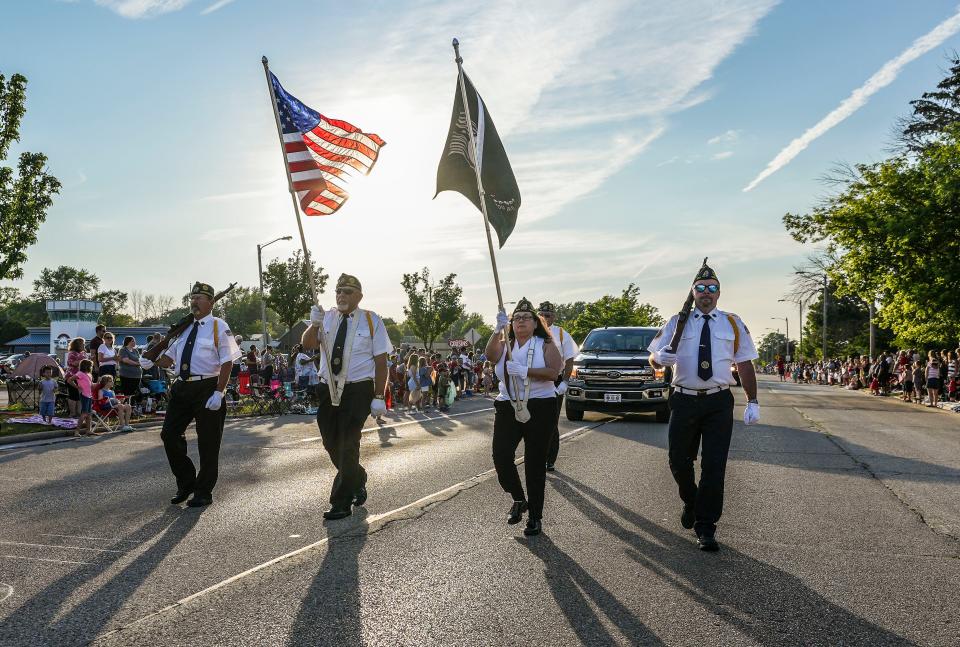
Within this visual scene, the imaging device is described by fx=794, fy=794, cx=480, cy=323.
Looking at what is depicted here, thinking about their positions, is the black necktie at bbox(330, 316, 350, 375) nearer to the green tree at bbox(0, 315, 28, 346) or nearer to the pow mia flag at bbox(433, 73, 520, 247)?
the pow mia flag at bbox(433, 73, 520, 247)

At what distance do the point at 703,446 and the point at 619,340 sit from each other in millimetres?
11439

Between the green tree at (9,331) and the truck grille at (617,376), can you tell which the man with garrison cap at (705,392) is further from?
the green tree at (9,331)

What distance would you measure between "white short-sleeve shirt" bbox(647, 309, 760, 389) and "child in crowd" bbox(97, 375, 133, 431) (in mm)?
11339

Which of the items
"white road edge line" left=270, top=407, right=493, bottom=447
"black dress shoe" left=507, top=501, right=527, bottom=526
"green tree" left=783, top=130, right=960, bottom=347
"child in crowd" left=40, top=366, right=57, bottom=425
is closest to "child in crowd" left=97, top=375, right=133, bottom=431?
"child in crowd" left=40, top=366, right=57, bottom=425

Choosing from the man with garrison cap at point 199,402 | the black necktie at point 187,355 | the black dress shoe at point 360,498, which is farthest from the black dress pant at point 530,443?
the black necktie at point 187,355

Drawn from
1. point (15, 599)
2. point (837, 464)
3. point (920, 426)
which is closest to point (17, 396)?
point (15, 599)

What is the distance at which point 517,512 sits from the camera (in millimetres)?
6344

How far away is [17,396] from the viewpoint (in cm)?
1798

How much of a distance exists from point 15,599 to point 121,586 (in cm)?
53

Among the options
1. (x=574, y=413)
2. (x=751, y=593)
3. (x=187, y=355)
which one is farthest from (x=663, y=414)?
(x=751, y=593)

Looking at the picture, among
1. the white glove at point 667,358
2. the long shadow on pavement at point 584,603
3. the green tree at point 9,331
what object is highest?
the green tree at point 9,331

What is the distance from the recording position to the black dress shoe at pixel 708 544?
5.62 m

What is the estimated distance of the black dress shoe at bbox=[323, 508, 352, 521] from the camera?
21.4ft

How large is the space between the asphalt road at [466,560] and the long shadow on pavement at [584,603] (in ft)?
0.05
